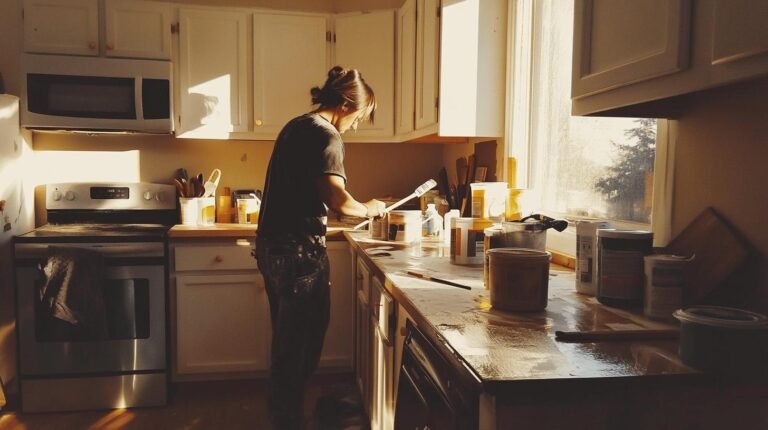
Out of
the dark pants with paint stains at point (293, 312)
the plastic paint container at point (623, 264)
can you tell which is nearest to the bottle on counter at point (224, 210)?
the dark pants with paint stains at point (293, 312)

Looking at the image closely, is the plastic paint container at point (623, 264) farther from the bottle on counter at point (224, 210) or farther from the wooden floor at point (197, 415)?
the bottle on counter at point (224, 210)

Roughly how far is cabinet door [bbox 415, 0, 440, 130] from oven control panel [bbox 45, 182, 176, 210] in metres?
1.49

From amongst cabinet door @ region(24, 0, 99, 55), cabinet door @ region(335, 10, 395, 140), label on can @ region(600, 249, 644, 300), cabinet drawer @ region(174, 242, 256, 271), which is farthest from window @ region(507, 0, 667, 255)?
cabinet door @ region(24, 0, 99, 55)

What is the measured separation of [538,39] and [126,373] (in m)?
2.32

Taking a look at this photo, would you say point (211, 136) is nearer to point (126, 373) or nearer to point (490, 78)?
point (126, 373)


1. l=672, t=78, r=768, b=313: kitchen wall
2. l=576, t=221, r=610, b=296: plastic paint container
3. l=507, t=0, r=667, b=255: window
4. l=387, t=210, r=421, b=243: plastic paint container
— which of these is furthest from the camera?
l=387, t=210, r=421, b=243: plastic paint container

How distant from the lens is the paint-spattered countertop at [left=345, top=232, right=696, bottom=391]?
0.84m

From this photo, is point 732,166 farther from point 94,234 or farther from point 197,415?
point 94,234

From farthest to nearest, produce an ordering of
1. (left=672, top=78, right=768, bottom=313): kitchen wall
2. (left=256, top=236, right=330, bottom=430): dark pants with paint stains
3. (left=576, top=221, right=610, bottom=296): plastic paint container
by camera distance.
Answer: (left=256, top=236, right=330, bottom=430): dark pants with paint stains → (left=576, top=221, right=610, bottom=296): plastic paint container → (left=672, top=78, right=768, bottom=313): kitchen wall

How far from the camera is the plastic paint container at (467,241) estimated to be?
179 cm

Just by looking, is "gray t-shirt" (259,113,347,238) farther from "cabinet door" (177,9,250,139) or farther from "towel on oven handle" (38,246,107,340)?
"cabinet door" (177,9,250,139)

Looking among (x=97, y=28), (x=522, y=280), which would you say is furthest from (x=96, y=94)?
(x=522, y=280)

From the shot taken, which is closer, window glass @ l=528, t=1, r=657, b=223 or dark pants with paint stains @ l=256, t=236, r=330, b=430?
window glass @ l=528, t=1, r=657, b=223

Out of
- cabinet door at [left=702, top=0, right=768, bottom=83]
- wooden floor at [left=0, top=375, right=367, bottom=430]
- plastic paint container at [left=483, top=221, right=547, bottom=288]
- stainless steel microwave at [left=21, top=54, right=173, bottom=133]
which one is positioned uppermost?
stainless steel microwave at [left=21, top=54, right=173, bottom=133]
